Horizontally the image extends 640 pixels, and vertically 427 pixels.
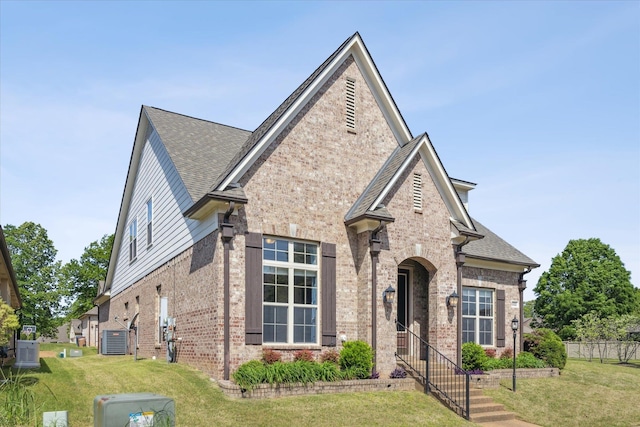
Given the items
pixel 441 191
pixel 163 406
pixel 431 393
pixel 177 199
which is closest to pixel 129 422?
pixel 163 406

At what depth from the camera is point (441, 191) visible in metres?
17.0

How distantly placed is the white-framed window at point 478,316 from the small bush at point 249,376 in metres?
9.42

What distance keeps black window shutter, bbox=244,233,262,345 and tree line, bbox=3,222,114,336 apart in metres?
47.4

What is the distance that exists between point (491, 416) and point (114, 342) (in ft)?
48.1

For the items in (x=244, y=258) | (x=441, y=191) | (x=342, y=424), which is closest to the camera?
(x=342, y=424)

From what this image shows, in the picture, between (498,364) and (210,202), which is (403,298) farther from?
(210,202)

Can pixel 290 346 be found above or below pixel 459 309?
below

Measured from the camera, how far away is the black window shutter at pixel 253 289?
44.5ft

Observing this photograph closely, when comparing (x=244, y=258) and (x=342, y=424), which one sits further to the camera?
(x=244, y=258)

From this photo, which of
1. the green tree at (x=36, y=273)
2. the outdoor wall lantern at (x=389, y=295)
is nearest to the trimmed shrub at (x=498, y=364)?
the outdoor wall lantern at (x=389, y=295)

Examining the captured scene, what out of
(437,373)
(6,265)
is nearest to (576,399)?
(437,373)

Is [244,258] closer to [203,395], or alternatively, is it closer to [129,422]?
[203,395]

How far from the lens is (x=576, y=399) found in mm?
16531

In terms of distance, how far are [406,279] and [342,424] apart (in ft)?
23.9
